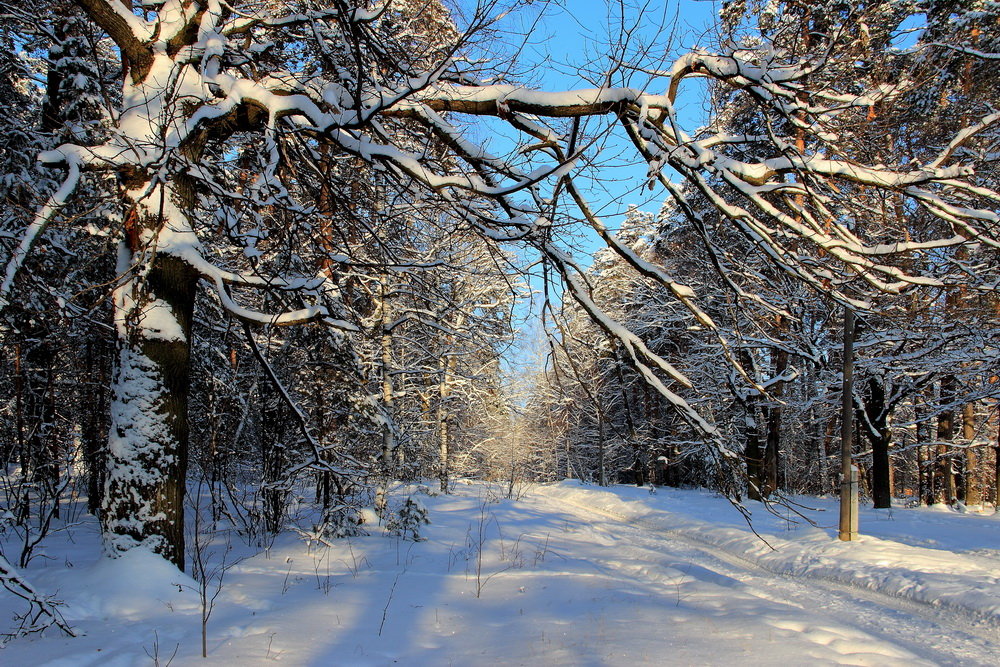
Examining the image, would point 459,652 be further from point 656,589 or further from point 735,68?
point 735,68

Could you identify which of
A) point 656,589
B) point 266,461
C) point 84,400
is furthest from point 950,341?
point 84,400

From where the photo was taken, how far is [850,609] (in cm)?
633

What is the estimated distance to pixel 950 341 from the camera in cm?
1132

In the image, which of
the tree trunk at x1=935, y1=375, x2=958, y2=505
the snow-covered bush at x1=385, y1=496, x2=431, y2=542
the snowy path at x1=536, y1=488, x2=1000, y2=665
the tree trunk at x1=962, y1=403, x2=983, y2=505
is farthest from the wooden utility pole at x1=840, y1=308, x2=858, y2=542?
the tree trunk at x1=962, y1=403, x2=983, y2=505

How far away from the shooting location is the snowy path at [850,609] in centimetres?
477

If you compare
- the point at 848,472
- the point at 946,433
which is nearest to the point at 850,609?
the point at 848,472

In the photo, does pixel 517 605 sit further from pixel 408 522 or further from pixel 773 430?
pixel 773 430

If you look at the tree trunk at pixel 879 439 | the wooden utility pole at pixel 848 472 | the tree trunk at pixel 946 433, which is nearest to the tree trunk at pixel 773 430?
the tree trunk at pixel 879 439

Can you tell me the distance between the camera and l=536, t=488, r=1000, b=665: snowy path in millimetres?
4770

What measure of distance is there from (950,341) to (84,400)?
14651 mm

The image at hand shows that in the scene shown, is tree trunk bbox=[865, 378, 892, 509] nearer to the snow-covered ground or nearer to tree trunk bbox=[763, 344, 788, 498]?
tree trunk bbox=[763, 344, 788, 498]

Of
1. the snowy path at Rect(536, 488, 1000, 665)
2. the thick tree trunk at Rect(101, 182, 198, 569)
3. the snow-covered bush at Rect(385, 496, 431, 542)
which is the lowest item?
the snowy path at Rect(536, 488, 1000, 665)

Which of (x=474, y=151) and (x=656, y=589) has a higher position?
(x=474, y=151)

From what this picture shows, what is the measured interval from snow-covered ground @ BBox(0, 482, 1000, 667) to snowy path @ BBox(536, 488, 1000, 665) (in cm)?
3
